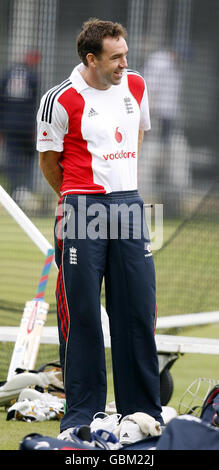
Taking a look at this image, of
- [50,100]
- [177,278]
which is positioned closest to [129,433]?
[50,100]

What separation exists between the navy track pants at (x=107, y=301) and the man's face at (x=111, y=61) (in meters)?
0.52

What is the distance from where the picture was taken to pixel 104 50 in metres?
4.38

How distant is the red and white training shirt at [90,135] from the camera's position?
440 cm

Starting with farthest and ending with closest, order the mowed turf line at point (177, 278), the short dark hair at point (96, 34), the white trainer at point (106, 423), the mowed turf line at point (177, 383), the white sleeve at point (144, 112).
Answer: the mowed turf line at point (177, 278), the mowed turf line at point (177, 383), the white sleeve at point (144, 112), the short dark hair at point (96, 34), the white trainer at point (106, 423)

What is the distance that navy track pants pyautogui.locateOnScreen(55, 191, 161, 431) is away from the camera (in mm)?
4406

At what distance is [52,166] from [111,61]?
22.5 inches

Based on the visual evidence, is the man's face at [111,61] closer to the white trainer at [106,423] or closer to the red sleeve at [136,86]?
the red sleeve at [136,86]

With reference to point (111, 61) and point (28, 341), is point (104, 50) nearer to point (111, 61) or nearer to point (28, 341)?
point (111, 61)

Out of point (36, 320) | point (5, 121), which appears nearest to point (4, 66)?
point (5, 121)

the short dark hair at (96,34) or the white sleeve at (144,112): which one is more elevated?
the short dark hair at (96,34)

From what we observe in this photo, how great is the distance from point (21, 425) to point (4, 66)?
4.12m

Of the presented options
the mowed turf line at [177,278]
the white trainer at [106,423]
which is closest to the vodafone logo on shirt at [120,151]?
the white trainer at [106,423]

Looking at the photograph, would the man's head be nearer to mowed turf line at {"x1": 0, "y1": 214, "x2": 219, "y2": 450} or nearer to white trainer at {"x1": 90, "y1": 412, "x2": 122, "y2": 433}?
white trainer at {"x1": 90, "y1": 412, "x2": 122, "y2": 433}

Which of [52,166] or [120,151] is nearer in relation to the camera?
[120,151]
